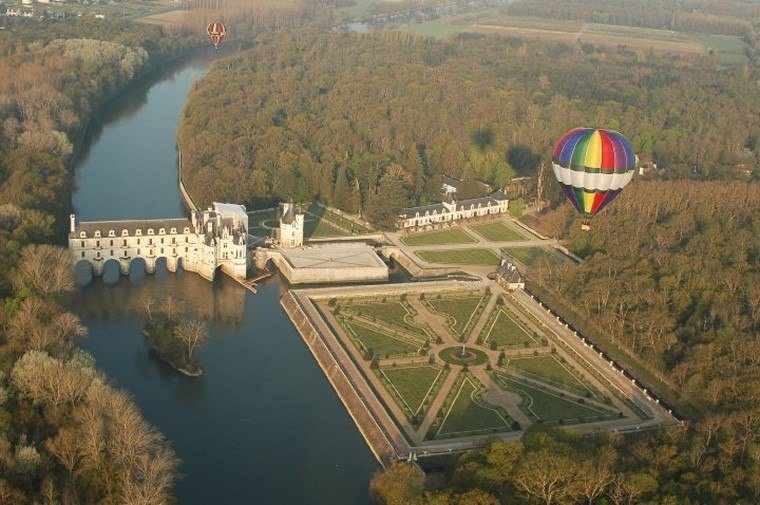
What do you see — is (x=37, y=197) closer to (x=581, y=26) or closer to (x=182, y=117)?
(x=182, y=117)

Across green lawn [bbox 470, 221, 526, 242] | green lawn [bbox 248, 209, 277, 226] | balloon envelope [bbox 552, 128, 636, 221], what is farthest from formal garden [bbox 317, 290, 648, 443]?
green lawn [bbox 248, 209, 277, 226]

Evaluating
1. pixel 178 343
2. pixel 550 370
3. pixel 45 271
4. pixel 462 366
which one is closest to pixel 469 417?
pixel 462 366

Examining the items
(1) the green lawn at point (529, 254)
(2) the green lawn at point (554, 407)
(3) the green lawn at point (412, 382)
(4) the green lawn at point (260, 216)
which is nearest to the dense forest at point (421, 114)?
(4) the green lawn at point (260, 216)

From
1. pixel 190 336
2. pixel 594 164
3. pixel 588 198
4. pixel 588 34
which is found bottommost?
pixel 588 34

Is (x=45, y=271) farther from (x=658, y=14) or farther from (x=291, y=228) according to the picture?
(x=658, y=14)

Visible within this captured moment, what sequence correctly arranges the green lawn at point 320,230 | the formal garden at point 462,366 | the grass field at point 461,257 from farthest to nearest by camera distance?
1. the green lawn at point 320,230
2. the grass field at point 461,257
3. the formal garden at point 462,366

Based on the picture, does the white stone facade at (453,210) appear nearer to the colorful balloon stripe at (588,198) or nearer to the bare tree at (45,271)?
the colorful balloon stripe at (588,198)

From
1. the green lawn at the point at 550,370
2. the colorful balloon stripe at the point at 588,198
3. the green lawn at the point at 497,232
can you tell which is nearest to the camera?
the green lawn at the point at 550,370
